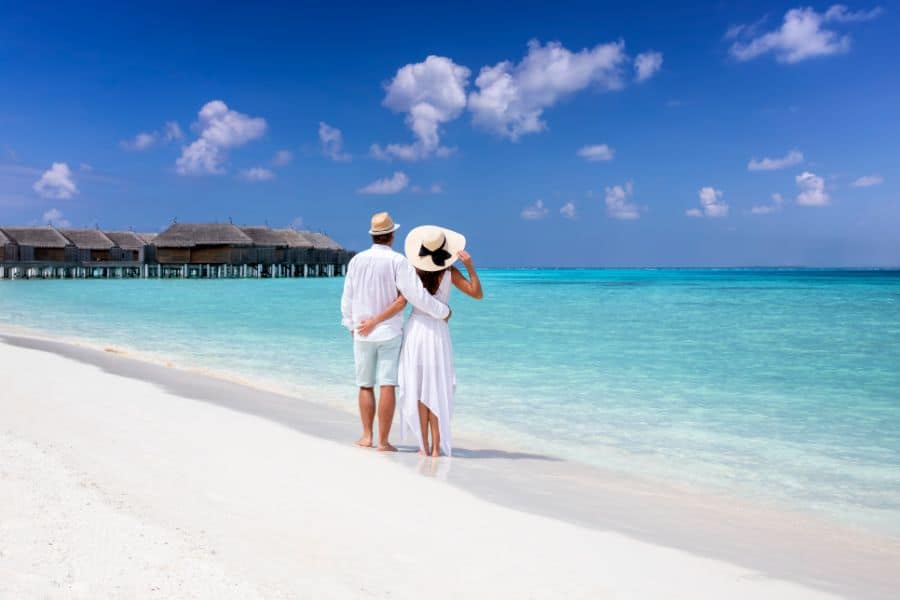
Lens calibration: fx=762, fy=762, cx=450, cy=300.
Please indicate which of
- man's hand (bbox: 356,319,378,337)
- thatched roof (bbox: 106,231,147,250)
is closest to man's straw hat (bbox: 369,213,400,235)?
man's hand (bbox: 356,319,378,337)

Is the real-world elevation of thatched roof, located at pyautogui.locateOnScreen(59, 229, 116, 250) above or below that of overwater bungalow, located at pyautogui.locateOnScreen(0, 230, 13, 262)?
above

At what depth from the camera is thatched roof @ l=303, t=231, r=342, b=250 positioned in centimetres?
7382

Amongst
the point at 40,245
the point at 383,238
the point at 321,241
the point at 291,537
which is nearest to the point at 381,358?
the point at 383,238

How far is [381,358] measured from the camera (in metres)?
4.89

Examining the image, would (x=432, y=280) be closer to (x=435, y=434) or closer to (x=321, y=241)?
(x=435, y=434)

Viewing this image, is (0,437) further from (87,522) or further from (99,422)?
(87,522)

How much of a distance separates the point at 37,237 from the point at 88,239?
14.3 feet

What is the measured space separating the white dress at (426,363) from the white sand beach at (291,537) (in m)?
0.41

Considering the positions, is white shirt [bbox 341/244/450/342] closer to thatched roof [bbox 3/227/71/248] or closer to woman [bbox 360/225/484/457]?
woman [bbox 360/225/484/457]

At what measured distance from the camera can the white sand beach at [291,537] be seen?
8.50 ft

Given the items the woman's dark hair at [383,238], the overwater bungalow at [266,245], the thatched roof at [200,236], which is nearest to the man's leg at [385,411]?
the woman's dark hair at [383,238]

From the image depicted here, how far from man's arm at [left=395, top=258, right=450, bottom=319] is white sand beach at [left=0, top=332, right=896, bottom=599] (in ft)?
3.21

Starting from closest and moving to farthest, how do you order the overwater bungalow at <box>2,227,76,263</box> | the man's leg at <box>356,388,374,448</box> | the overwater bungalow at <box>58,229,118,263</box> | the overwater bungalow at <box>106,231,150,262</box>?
the man's leg at <box>356,388,374,448</box>
the overwater bungalow at <box>2,227,76,263</box>
the overwater bungalow at <box>58,229,118,263</box>
the overwater bungalow at <box>106,231,150,262</box>

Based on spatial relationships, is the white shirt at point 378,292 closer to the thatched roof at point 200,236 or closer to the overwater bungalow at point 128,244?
the thatched roof at point 200,236
